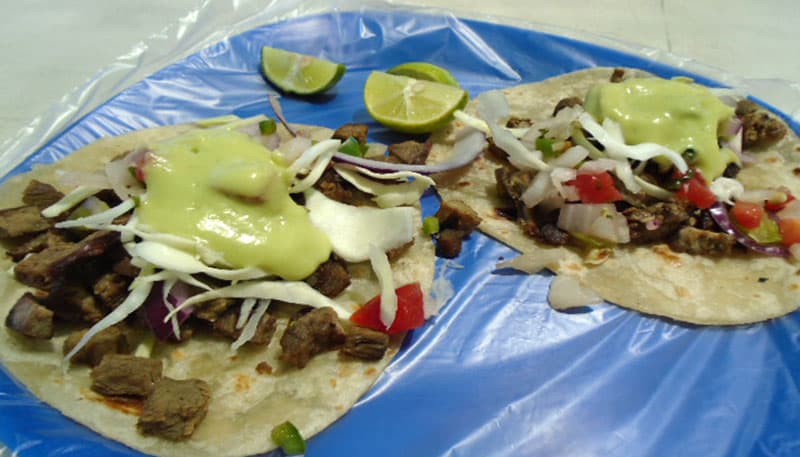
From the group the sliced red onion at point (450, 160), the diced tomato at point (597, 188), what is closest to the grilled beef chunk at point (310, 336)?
the sliced red onion at point (450, 160)

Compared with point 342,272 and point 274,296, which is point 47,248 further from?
point 342,272

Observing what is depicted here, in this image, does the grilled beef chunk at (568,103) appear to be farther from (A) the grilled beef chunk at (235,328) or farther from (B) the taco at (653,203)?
(A) the grilled beef chunk at (235,328)

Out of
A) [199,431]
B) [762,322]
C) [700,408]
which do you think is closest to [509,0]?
[762,322]

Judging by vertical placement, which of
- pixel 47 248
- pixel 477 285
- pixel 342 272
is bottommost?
pixel 477 285

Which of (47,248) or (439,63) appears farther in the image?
(439,63)

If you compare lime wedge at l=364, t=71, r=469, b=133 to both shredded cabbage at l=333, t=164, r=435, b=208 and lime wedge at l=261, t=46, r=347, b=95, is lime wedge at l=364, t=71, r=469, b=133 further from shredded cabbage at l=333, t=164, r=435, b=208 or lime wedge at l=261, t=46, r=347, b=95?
shredded cabbage at l=333, t=164, r=435, b=208

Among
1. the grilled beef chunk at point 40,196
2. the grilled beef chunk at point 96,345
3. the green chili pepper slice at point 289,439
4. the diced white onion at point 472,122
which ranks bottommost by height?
the green chili pepper slice at point 289,439

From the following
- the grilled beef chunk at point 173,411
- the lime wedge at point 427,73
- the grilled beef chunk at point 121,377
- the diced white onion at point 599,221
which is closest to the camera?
the grilled beef chunk at point 173,411
